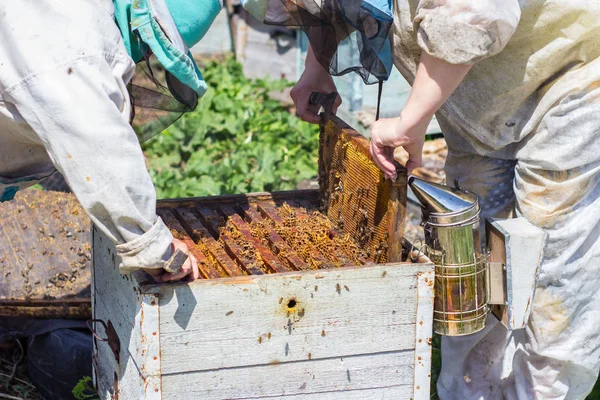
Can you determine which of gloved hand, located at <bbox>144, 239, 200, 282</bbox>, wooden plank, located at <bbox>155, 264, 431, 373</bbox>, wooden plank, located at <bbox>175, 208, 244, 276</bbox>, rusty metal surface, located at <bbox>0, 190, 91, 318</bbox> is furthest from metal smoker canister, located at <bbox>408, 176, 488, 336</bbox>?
rusty metal surface, located at <bbox>0, 190, 91, 318</bbox>

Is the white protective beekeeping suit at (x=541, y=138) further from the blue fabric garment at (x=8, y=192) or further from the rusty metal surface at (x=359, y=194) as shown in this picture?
the blue fabric garment at (x=8, y=192)

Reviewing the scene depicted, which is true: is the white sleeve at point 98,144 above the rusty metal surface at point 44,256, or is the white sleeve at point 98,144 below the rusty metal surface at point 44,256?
above

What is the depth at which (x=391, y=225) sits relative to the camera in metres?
2.15

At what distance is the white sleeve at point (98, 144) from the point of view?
171cm

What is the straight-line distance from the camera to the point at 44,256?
3.15 meters

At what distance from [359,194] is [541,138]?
0.53m

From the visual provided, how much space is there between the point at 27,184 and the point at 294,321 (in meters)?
0.85

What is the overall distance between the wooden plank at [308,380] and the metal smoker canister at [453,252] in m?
0.17

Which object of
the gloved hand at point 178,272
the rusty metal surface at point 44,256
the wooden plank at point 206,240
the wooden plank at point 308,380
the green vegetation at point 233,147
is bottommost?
the green vegetation at point 233,147

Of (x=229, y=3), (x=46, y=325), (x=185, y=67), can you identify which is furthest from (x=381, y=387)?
(x=229, y=3)

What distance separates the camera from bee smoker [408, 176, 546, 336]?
2.16 meters

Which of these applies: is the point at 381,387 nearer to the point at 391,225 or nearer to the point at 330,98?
the point at 391,225

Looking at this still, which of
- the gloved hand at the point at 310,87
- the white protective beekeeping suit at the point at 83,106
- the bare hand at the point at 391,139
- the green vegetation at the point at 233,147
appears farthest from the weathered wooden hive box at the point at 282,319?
the green vegetation at the point at 233,147

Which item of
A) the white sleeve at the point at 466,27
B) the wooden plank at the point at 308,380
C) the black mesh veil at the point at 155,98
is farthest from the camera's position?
the black mesh veil at the point at 155,98
